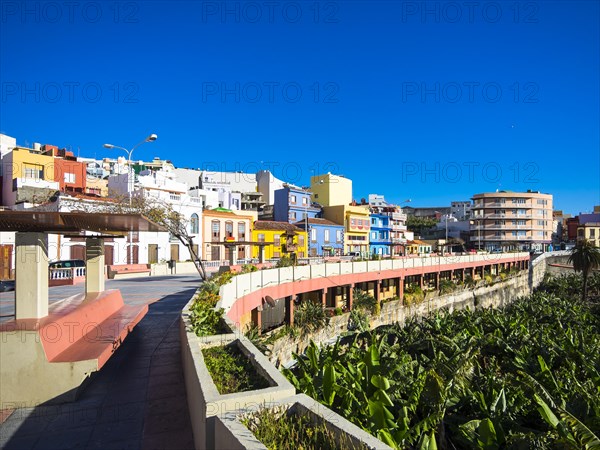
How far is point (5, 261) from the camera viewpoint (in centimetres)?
2566

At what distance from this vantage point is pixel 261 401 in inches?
158

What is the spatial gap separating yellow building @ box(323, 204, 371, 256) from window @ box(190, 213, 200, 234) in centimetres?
2345

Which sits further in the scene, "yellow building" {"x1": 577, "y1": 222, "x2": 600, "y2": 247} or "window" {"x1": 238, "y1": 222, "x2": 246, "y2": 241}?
"yellow building" {"x1": 577, "y1": 222, "x2": 600, "y2": 247}

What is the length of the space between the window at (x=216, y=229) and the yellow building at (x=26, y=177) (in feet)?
47.3

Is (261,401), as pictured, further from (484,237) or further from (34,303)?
(484,237)

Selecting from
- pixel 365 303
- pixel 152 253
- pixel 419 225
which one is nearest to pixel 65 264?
pixel 152 253

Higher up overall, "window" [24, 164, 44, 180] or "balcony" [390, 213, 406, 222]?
"window" [24, 164, 44, 180]

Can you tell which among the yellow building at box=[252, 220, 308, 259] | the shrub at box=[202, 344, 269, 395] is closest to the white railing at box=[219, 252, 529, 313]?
the shrub at box=[202, 344, 269, 395]

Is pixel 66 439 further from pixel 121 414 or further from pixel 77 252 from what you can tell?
pixel 77 252

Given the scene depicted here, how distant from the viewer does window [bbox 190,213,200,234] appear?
39.2 m

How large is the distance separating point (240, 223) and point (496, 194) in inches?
2340

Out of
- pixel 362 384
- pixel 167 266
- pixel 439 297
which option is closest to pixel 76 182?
pixel 167 266

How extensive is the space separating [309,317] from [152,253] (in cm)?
2030

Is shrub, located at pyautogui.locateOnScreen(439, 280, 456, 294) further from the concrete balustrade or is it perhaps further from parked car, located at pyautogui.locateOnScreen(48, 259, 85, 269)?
parked car, located at pyautogui.locateOnScreen(48, 259, 85, 269)
